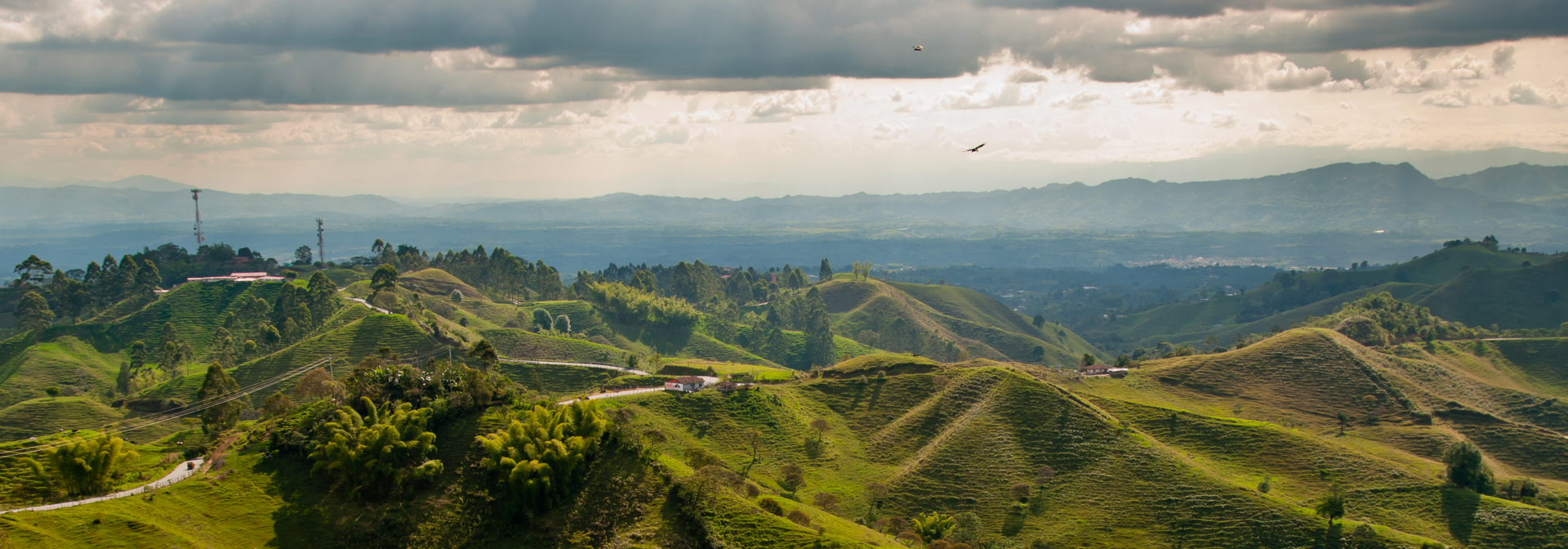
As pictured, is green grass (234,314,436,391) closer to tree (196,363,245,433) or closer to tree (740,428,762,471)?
tree (196,363,245,433)

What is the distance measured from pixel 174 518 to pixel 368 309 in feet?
301

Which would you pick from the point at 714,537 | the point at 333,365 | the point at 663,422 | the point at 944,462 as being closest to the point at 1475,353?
the point at 944,462

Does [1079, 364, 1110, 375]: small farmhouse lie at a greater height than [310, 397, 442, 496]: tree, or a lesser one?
lesser

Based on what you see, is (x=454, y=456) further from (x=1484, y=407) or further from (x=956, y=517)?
(x=1484, y=407)

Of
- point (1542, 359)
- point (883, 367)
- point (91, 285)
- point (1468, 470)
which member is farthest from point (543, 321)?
point (1542, 359)

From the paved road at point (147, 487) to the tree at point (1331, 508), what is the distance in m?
96.4

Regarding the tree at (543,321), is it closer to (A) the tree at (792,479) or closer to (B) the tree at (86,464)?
(A) the tree at (792,479)

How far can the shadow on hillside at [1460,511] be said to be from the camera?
83375 mm

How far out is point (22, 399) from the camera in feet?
400

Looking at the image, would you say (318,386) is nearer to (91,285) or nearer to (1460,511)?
(1460,511)

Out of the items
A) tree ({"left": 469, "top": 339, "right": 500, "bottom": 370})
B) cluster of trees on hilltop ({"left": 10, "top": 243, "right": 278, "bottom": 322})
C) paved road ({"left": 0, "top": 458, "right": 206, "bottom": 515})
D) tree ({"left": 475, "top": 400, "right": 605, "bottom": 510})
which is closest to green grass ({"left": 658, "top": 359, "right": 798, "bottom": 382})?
tree ({"left": 469, "top": 339, "right": 500, "bottom": 370})

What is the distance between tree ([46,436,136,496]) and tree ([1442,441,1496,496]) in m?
123

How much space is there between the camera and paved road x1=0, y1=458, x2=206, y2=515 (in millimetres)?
57656

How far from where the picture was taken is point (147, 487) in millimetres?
62781
